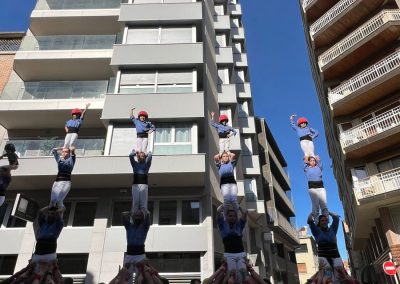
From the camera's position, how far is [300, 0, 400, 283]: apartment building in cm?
1781

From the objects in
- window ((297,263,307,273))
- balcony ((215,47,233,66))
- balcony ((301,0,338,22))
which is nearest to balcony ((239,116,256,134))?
balcony ((215,47,233,66))

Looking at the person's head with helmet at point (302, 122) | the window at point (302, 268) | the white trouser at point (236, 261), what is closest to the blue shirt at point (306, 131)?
the person's head with helmet at point (302, 122)

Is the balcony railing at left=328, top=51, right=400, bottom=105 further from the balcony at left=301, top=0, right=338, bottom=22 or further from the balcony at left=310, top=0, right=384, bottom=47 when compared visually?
the balcony at left=301, top=0, right=338, bottom=22

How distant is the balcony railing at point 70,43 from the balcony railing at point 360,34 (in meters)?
14.7

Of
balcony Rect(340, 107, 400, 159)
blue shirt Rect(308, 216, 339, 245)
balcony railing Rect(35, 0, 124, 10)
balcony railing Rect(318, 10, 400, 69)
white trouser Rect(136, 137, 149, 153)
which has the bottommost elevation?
blue shirt Rect(308, 216, 339, 245)

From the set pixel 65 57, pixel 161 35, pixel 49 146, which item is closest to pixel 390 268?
pixel 161 35

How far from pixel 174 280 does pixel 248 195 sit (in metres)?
10.7

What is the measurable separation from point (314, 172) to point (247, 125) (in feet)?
55.7

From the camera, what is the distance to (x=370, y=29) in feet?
68.3

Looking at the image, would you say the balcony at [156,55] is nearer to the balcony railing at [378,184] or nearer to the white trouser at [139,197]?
the white trouser at [139,197]

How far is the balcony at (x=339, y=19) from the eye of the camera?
877 inches

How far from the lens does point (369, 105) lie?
2089cm

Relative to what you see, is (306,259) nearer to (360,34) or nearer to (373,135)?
(373,135)

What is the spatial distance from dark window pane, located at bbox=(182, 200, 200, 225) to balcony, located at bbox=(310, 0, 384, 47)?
16.5 meters
